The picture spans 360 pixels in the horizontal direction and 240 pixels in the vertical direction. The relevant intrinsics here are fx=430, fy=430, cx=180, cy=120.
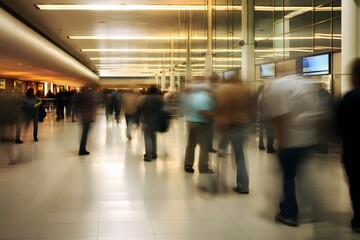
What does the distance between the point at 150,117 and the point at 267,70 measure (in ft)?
34.7

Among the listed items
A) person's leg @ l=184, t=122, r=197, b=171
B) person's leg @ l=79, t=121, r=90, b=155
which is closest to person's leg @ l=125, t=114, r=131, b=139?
person's leg @ l=79, t=121, r=90, b=155

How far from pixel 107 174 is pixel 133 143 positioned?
5.36m

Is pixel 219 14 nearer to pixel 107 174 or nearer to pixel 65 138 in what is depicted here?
pixel 65 138

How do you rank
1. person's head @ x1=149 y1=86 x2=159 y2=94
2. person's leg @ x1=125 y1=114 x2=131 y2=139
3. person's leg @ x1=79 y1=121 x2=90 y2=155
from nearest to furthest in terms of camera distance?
person's head @ x1=149 y1=86 x2=159 y2=94
person's leg @ x1=79 y1=121 x2=90 y2=155
person's leg @ x1=125 y1=114 x2=131 y2=139

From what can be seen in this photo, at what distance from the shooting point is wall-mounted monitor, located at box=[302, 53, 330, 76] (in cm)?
1370

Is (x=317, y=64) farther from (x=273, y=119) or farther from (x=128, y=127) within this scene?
(x=273, y=119)

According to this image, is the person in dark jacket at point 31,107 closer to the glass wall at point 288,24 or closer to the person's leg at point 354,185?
the glass wall at point 288,24

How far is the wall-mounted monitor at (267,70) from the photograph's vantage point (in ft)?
60.2

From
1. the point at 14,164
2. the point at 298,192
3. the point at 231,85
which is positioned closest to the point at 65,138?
the point at 14,164

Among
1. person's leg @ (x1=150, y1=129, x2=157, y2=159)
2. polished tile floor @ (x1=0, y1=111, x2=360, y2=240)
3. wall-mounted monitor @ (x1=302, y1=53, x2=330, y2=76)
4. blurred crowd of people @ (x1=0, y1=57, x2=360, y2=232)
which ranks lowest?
polished tile floor @ (x1=0, y1=111, x2=360, y2=240)

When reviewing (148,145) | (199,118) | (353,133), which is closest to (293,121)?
(353,133)

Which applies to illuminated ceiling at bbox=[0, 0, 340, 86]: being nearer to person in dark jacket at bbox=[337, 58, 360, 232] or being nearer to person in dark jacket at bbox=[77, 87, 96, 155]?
person in dark jacket at bbox=[77, 87, 96, 155]

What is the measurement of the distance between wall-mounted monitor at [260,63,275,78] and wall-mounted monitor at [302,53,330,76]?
11.2ft

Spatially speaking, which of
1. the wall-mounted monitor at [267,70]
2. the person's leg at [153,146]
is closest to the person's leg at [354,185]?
the person's leg at [153,146]
